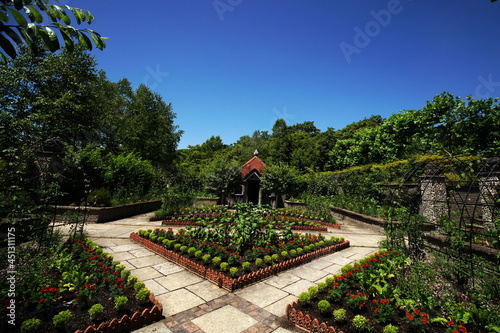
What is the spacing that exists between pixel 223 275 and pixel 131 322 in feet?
6.78

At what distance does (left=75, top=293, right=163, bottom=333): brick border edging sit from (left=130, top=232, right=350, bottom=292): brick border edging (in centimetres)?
151

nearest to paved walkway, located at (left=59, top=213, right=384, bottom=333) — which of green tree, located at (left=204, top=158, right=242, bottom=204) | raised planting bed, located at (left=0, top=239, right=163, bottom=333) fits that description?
raised planting bed, located at (left=0, top=239, right=163, bottom=333)

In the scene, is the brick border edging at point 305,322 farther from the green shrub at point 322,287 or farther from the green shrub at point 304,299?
the green shrub at point 322,287

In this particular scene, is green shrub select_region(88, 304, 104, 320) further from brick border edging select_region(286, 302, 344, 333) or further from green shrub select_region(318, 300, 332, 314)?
green shrub select_region(318, 300, 332, 314)

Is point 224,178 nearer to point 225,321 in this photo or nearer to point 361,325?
point 225,321

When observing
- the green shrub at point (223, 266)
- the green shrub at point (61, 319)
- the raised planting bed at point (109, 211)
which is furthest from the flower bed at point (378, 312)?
the raised planting bed at point (109, 211)

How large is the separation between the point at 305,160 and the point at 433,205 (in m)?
19.9

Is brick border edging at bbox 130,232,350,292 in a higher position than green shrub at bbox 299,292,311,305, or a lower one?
lower

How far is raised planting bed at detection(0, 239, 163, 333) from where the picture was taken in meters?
Answer: 3.14

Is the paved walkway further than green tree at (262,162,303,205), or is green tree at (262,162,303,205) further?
green tree at (262,162,303,205)

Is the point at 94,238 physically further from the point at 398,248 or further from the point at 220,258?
the point at 398,248

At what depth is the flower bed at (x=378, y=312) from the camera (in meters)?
3.20

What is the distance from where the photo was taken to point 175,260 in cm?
639

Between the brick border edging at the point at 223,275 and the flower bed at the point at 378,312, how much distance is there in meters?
1.40
